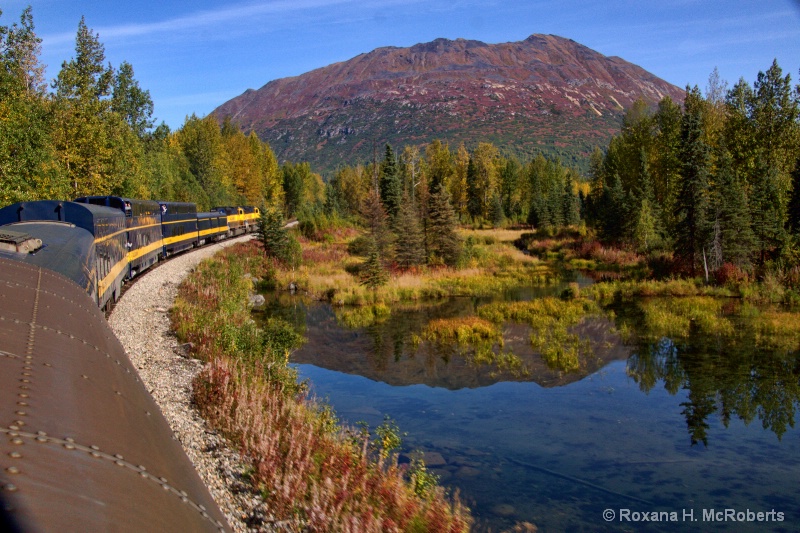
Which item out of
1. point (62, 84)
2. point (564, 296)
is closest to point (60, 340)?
point (564, 296)

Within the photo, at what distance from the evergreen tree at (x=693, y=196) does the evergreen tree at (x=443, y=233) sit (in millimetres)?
16059

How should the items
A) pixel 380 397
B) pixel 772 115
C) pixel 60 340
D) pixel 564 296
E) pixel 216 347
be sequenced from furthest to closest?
pixel 772 115, pixel 564 296, pixel 380 397, pixel 216 347, pixel 60 340

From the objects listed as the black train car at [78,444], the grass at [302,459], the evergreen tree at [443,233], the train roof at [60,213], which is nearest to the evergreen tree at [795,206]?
the evergreen tree at [443,233]

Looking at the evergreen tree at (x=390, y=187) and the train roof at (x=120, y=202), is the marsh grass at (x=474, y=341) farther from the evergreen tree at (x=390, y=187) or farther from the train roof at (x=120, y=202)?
the evergreen tree at (x=390, y=187)

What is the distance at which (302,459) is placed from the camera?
338 inches

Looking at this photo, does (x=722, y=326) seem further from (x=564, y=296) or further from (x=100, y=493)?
(x=100, y=493)

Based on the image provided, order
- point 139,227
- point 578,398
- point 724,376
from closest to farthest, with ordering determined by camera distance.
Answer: point 578,398
point 724,376
point 139,227

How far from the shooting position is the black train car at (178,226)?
34.3 metres

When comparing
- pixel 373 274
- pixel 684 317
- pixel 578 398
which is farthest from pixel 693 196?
pixel 578 398

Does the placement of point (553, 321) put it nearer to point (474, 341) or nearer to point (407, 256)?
point (474, 341)

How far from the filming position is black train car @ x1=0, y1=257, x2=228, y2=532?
180 centimetres

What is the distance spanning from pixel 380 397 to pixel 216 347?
5273mm

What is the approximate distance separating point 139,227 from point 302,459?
67.1 feet

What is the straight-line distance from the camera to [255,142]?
91.5 m
